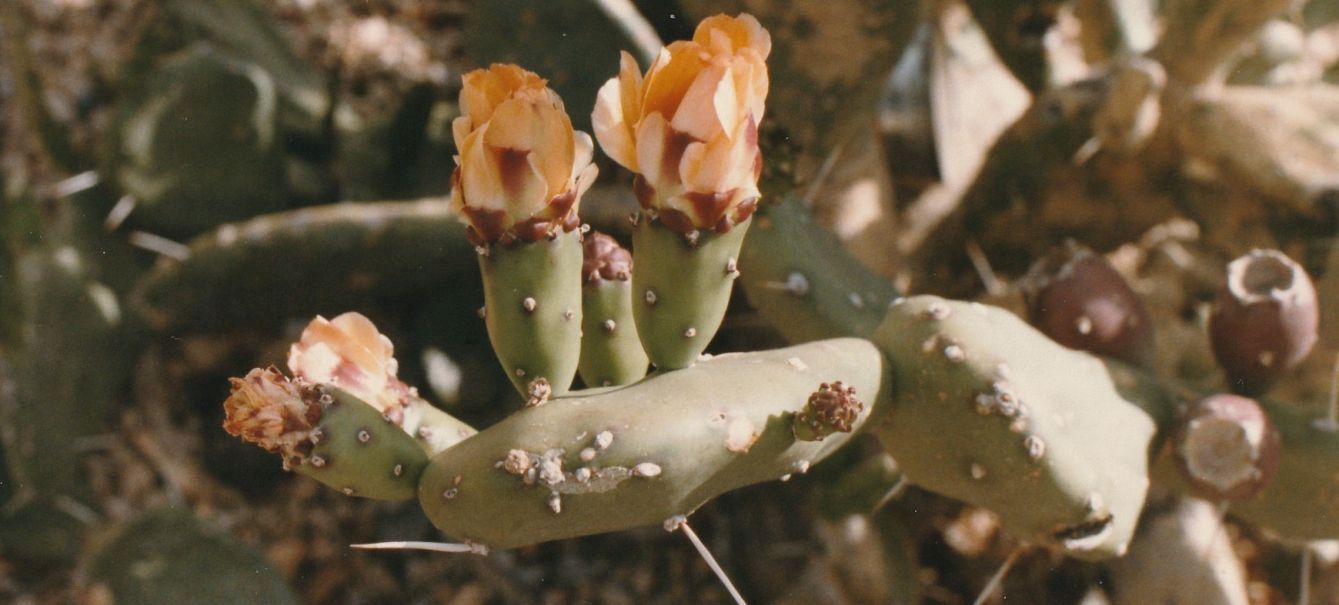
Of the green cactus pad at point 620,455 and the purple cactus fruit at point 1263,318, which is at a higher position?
the green cactus pad at point 620,455

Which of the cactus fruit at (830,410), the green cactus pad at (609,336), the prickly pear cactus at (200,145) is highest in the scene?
the cactus fruit at (830,410)

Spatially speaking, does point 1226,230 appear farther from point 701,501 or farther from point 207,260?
point 207,260

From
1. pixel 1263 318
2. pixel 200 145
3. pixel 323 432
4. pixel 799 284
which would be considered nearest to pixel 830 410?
pixel 323 432

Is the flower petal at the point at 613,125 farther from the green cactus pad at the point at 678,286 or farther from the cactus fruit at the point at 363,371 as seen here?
the cactus fruit at the point at 363,371

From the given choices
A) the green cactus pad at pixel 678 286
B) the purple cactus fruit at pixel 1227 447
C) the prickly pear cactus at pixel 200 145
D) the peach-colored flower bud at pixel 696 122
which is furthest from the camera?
the prickly pear cactus at pixel 200 145

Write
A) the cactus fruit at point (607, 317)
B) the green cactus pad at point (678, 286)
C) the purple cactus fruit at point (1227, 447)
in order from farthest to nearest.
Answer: the purple cactus fruit at point (1227, 447) → the cactus fruit at point (607, 317) → the green cactus pad at point (678, 286)

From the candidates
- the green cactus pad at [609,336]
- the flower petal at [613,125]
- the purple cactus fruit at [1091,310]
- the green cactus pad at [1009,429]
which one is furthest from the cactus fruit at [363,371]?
the purple cactus fruit at [1091,310]

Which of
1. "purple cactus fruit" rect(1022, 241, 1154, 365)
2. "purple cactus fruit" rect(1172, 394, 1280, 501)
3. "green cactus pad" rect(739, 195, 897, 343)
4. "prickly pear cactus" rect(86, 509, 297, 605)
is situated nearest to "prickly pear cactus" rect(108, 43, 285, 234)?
"prickly pear cactus" rect(86, 509, 297, 605)

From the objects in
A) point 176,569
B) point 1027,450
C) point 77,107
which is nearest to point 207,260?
point 176,569

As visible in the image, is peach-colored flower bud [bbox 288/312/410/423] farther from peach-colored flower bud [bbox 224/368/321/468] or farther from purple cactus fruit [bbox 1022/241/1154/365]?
purple cactus fruit [bbox 1022/241/1154/365]

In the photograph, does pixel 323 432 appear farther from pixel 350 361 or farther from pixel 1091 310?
pixel 1091 310
